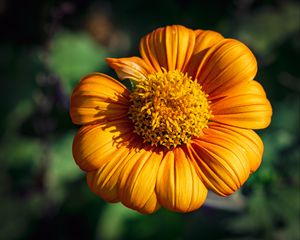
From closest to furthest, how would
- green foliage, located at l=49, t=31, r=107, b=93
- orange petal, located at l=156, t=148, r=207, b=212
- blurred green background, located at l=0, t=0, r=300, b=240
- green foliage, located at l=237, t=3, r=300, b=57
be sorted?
orange petal, located at l=156, t=148, r=207, b=212 → green foliage, located at l=49, t=31, r=107, b=93 → blurred green background, located at l=0, t=0, r=300, b=240 → green foliage, located at l=237, t=3, r=300, b=57

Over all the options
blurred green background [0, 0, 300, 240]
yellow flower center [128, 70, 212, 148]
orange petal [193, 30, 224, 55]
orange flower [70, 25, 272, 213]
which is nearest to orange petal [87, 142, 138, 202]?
orange flower [70, 25, 272, 213]

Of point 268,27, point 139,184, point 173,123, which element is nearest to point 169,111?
point 173,123

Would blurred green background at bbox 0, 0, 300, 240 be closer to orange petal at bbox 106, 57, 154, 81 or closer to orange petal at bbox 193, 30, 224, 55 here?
orange petal at bbox 106, 57, 154, 81

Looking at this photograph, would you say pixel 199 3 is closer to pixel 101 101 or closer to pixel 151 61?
pixel 151 61

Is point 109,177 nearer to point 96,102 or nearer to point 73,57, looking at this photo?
point 96,102

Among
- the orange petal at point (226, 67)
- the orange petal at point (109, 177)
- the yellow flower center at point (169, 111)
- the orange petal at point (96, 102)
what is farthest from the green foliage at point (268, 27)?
the orange petal at point (109, 177)

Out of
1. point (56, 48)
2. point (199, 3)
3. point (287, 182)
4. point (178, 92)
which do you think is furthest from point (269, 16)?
point (178, 92)

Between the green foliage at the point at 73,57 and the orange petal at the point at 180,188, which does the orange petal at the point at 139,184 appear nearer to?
the orange petal at the point at 180,188
